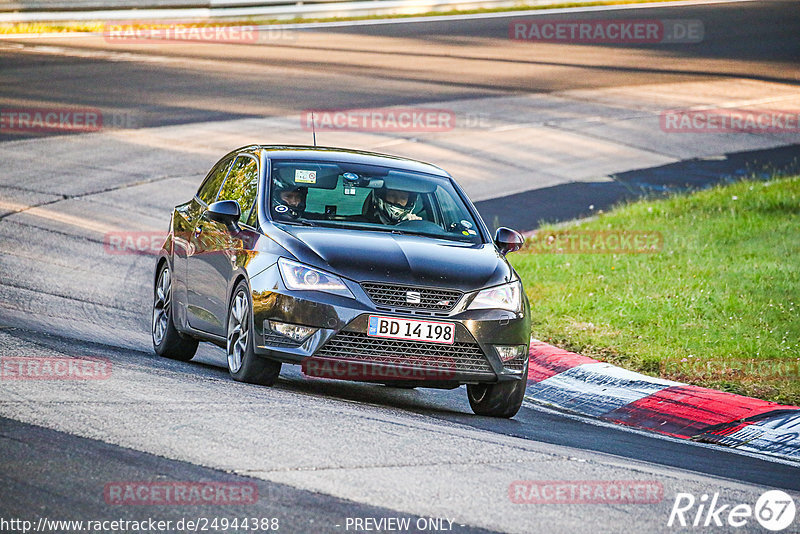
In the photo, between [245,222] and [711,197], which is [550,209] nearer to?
[711,197]

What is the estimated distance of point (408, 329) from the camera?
805 cm

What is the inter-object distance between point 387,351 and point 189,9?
30.5 m

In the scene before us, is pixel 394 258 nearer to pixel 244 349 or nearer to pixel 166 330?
pixel 244 349

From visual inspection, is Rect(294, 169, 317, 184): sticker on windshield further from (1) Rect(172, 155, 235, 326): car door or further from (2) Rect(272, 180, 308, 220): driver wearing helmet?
(1) Rect(172, 155, 235, 326): car door

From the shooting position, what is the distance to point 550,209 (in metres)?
18.6

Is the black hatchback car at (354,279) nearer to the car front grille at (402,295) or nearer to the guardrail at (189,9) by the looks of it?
the car front grille at (402,295)

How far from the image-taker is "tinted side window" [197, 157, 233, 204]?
406 inches

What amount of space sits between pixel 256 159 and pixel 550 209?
9.48 meters

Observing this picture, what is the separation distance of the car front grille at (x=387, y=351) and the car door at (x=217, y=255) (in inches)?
47.6

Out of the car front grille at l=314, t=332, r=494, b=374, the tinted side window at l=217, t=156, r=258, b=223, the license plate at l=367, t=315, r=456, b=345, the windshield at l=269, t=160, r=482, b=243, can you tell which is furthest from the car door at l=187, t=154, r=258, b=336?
the license plate at l=367, t=315, r=456, b=345

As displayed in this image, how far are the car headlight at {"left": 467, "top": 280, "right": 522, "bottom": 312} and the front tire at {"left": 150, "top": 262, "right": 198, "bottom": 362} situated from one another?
9.60 feet

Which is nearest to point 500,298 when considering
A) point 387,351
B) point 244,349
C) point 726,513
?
point 387,351

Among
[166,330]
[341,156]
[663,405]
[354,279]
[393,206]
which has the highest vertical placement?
[341,156]

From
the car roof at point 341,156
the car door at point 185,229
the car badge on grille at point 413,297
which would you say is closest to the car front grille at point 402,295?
the car badge on grille at point 413,297
